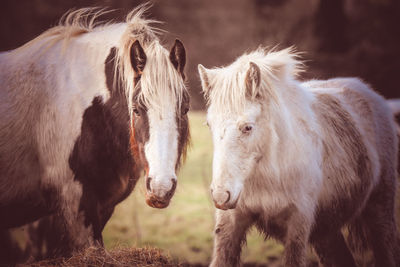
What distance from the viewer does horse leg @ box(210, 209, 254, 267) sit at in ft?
10.5

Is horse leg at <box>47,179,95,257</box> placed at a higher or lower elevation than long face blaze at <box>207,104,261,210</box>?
lower

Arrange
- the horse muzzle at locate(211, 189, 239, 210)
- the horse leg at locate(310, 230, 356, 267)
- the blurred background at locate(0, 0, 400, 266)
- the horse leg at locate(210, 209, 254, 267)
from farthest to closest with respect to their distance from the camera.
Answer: the blurred background at locate(0, 0, 400, 266) → the horse leg at locate(310, 230, 356, 267) → the horse leg at locate(210, 209, 254, 267) → the horse muzzle at locate(211, 189, 239, 210)

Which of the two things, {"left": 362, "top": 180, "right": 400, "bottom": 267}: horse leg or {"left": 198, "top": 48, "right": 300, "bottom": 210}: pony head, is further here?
{"left": 362, "top": 180, "right": 400, "bottom": 267}: horse leg

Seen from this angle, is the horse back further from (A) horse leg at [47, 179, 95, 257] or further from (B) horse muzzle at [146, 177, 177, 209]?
(A) horse leg at [47, 179, 95, 257]

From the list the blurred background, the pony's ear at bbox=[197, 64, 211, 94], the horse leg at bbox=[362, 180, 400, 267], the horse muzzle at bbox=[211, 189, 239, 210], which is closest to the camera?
the horse muzzle at bbox=[211, 189, 239, 210]

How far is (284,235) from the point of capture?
3172 mm

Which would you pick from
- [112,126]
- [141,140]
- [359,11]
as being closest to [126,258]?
[141,140]

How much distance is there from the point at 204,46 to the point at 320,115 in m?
10.9

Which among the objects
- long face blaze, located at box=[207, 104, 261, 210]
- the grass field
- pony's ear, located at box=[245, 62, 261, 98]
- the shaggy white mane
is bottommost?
the grass field

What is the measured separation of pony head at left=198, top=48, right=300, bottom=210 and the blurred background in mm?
4010

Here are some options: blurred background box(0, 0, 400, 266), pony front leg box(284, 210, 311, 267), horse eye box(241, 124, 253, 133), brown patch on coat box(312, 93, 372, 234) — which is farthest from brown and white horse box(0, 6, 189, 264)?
blurred background box(0, 0, 400, 266)

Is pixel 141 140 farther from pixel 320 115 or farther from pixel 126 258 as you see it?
pixel 320 115

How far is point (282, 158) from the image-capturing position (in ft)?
10.3

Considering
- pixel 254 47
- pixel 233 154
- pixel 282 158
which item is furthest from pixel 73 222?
pixel 254 47
